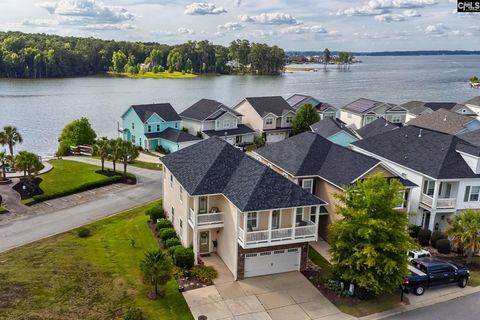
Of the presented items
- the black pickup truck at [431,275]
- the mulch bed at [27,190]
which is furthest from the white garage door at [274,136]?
the black pickup truck at [431,275]

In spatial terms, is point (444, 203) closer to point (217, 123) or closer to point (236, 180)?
point (236, 180)

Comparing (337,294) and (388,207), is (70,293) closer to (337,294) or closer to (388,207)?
(337,294)

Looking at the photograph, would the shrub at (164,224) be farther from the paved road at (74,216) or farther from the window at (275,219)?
the window at (275,219)

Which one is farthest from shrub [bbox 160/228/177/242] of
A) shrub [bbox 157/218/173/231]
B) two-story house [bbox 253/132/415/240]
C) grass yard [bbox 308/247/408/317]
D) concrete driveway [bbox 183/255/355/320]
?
grass yard [bbox 308/247/408/317]

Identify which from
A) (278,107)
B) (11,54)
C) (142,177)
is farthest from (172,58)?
(142,177)

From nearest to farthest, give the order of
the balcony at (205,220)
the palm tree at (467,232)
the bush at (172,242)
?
the balcony at (205,220), the palm tree at (467,232), the bush at (172,242)

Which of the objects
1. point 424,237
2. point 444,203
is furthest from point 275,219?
point 444,203

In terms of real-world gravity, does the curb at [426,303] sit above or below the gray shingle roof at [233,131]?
below
